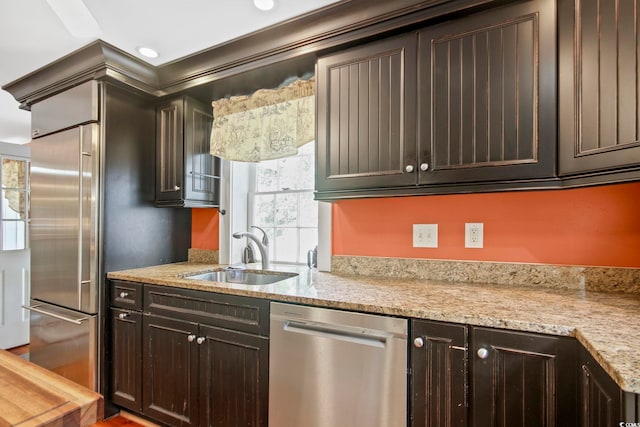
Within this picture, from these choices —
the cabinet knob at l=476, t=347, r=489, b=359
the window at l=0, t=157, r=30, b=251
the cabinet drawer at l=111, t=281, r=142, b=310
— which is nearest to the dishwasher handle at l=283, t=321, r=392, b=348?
the cabinet knob at l=476, t=347, r=489, b=359

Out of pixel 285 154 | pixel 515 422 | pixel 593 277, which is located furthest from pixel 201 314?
pixel 593 277

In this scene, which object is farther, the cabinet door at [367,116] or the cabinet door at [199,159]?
the cabinet door at [199,159]

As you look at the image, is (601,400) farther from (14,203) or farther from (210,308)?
(14,203)

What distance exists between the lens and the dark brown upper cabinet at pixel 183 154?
2.31 m

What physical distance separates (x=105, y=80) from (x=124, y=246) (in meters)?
1.09

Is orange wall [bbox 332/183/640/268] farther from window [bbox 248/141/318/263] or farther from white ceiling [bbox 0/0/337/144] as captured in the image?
white ceiling [bbox 0/0/337/144]

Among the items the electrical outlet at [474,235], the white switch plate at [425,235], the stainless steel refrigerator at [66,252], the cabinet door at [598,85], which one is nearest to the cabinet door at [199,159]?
the stainless steel refrigerator at [66,252]

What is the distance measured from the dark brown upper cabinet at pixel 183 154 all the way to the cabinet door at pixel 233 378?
108 cm

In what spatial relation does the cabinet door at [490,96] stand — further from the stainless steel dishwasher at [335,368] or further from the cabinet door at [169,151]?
the cabinet door at [169,151]

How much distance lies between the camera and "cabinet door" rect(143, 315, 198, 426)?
1.71 metres

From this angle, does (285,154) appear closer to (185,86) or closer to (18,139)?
(185,86)

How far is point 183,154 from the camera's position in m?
2.31

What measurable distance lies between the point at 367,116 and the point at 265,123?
844 millimetres

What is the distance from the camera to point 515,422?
1.03 m
